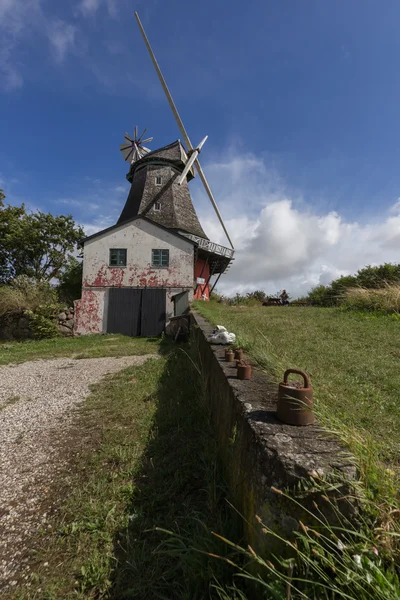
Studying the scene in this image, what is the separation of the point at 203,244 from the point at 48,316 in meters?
9.44

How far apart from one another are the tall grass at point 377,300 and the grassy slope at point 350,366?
2021 mm

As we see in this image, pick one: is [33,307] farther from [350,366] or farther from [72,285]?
[350,366]

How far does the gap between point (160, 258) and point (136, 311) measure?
2966 millimetres

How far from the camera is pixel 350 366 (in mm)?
3537

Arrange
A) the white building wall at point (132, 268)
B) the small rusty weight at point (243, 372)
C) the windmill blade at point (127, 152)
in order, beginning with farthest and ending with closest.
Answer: the windmill blade at point (127, 152)
the white building wall at point (132, 268)
the small rusty weight at point (243, 372)

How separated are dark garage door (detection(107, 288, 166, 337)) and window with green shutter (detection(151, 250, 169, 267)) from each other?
1359 mm

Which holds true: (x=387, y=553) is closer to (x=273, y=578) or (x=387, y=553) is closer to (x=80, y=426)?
(x=273, y=578)

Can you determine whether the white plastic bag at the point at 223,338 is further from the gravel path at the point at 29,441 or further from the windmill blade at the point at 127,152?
the windmill blade at the point at 127,152

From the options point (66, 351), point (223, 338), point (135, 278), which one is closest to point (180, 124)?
point (135, 278)

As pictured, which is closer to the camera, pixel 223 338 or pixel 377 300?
pixel 223 338

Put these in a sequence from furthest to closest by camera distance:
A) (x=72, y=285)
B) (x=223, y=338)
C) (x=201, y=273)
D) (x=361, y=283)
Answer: (x=201, y=273) < (x=72, y=285) < (x=361, y=283) < (x=223, y=338)

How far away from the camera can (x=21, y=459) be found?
111 inches

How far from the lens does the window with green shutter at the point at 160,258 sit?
14195 millimetres

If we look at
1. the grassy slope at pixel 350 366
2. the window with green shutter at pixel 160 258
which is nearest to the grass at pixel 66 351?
the window with green shutter at pixel 160 258
